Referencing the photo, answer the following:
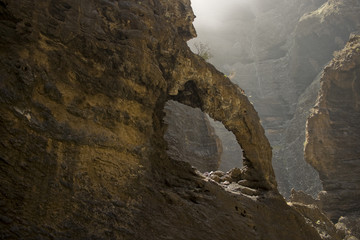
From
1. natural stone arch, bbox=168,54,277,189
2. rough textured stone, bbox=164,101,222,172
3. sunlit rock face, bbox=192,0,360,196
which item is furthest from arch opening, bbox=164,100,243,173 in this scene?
natural stone arch, bbox=168,54,277,189

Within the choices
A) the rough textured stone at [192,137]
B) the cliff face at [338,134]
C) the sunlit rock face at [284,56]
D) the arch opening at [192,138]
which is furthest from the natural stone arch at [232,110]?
the sunlit rock face at [284,56]

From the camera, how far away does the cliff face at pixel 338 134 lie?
69.3 feet

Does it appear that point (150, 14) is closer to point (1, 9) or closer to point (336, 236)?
point (1, 9)

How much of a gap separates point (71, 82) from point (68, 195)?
191 centimetres

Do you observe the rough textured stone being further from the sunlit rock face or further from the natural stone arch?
the natural stone arch

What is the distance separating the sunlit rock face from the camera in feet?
137

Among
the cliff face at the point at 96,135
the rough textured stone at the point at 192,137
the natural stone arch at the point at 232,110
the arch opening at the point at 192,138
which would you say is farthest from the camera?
the rough textured stone at the point at 192,137

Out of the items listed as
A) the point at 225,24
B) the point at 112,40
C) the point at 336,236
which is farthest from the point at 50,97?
the point at 225,24

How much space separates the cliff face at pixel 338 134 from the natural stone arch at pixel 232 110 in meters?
13.2

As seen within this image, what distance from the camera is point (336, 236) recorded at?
16.0 metres

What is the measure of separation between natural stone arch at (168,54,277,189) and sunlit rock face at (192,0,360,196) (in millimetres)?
22458

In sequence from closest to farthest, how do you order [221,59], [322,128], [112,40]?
[112,40], [322,128], [221,59]

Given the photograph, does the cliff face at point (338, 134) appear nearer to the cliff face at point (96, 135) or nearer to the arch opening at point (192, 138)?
the arch opening at point (192, 138)

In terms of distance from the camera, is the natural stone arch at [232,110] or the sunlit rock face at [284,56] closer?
the natural stone arch at [232,110]
